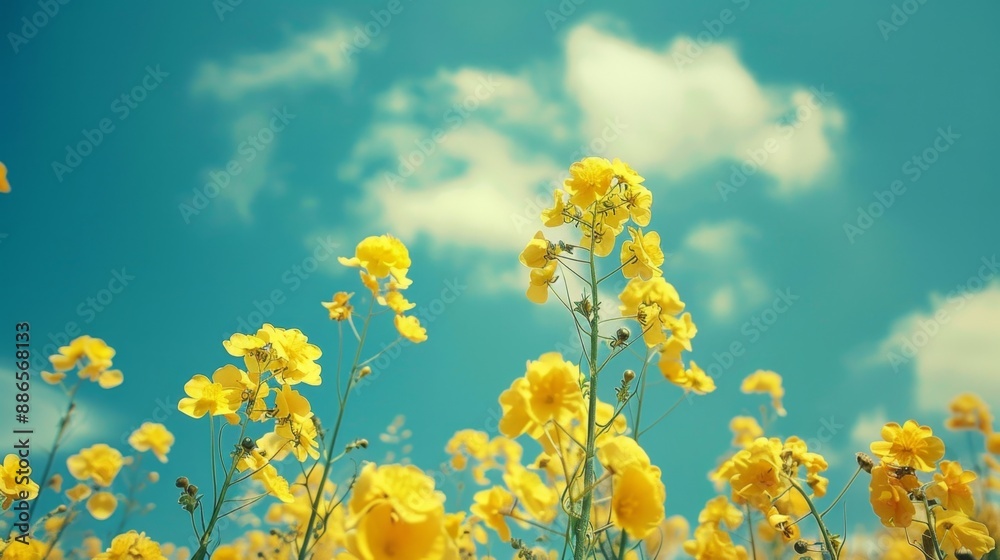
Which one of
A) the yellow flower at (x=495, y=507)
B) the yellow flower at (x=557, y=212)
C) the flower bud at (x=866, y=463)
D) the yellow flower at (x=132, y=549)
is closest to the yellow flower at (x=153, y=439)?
Answer: the yellow flower at (x=132, y=549)

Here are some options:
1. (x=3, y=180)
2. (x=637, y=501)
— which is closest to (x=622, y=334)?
(x=637, y=501)

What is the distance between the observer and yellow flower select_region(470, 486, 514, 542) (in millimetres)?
1948

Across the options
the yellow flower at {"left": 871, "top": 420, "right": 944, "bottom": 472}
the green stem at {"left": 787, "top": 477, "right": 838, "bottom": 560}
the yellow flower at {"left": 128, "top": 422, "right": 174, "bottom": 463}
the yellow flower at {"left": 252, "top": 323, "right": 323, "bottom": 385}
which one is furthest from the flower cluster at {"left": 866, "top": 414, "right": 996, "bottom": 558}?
the yellow flower at {"left": 128, "top": 422, "right": 174, "bottom": 463}

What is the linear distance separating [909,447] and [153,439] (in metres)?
4.38

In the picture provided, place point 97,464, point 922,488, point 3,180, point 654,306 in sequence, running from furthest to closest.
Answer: point 97,464 < point 654,306 < point 922,488 < point 3,180

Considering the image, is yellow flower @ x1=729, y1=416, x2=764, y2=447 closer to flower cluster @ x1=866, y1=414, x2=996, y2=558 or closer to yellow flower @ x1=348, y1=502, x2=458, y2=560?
flower cluster @ x1=866, y1=414, x2=996, y2=558

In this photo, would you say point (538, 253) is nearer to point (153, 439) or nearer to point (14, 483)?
point (14, 483)

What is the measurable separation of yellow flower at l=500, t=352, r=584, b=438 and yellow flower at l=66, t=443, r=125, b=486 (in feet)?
11.3

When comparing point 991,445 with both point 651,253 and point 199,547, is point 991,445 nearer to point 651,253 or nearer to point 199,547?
point 651,253

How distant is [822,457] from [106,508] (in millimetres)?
4611

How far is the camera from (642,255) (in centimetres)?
235

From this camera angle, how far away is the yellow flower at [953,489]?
2.11 m

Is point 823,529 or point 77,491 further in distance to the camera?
point 77,491

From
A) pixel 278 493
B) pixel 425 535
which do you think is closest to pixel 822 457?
pixel 425 535
